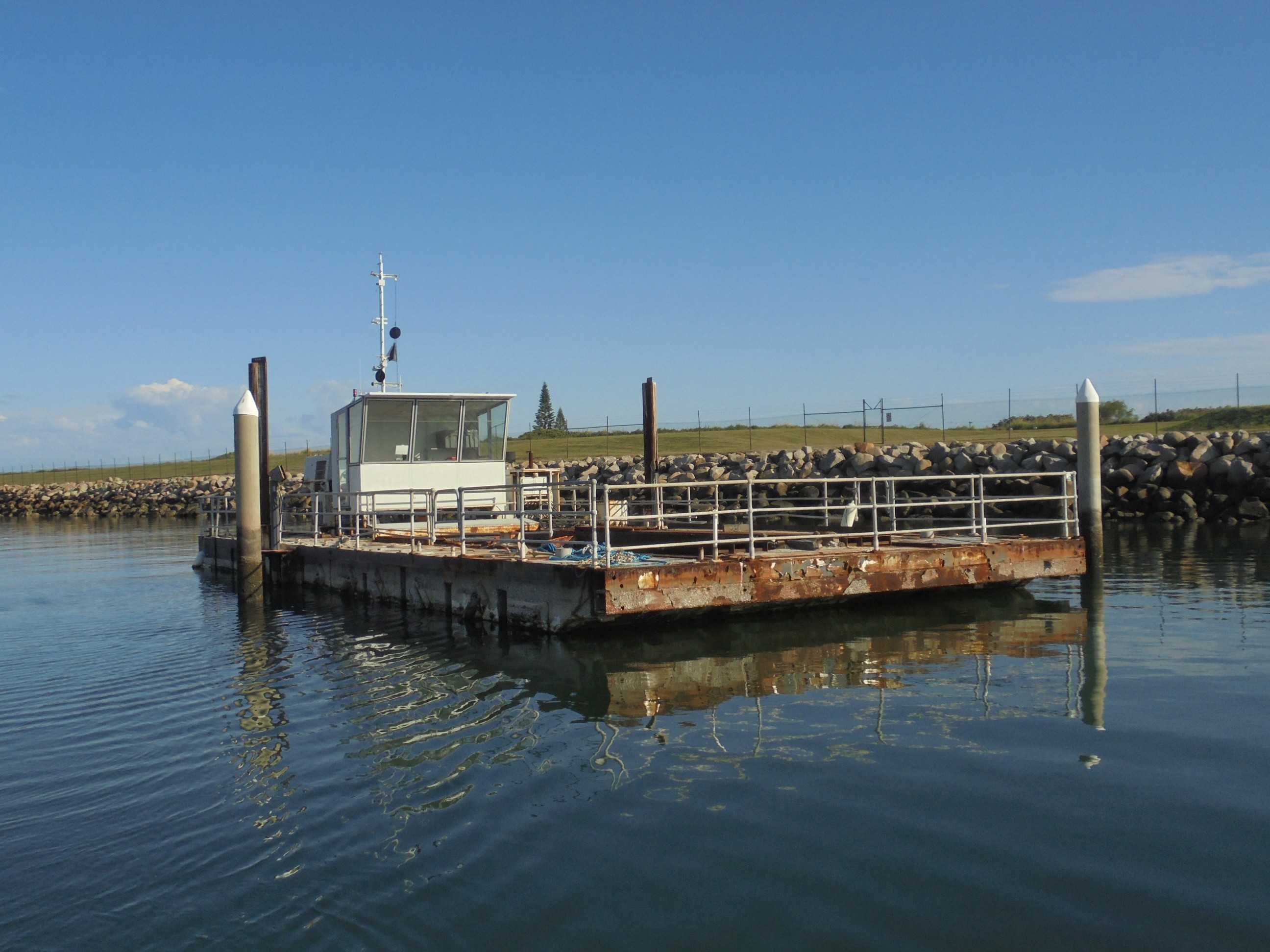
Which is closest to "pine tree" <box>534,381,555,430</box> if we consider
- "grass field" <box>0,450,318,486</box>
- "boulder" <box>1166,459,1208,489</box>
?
"grass field" <box>0,450,318,486</box>

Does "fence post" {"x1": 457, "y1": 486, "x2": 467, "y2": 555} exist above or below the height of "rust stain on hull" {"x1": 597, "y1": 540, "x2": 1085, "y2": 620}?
above

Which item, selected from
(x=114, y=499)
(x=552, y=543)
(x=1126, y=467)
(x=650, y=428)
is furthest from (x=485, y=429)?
(x=114, y=499)

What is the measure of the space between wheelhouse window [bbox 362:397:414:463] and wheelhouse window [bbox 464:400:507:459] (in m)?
1.24

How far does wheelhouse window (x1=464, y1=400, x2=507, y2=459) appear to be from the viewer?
2148cm

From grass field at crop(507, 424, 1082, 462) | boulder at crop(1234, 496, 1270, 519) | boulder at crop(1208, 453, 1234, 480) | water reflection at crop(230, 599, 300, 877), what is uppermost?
grass field at crop(507, 424, 1082, 462)

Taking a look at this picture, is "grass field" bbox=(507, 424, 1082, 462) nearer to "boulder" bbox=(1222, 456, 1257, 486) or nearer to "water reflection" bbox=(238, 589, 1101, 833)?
"boulder" bbox=(1222, 456, 1257, 486)

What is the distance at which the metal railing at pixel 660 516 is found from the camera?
1305 cm

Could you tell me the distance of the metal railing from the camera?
42.8ft

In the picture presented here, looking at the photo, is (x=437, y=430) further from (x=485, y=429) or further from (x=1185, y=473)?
(x=1185, y=473)

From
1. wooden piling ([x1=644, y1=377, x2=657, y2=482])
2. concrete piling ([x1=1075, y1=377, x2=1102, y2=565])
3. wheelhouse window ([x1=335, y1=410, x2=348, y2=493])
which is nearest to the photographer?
concrete piling ([x1=1075, y1=377, x2=1102, y2=565])

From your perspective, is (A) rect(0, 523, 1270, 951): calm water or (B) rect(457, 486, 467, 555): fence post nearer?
(A) rect(0, 523, 1270, 951): calm water

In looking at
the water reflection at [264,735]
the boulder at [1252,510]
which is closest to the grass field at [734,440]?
the boulder at [1252,510]

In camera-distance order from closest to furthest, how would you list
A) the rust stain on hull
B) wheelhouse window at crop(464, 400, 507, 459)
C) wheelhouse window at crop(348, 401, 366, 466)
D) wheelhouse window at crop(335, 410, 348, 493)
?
the rust stain on hull, wheelhouse window at crop(348, 401, 366, 466), wheelhouse window at crop(464, 400, 507, 459), wheelhouse window at crop(335, 410, 348, 493)

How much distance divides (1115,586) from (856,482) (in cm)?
606
